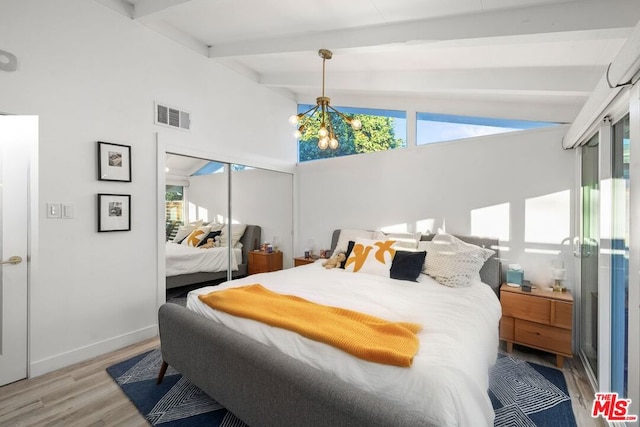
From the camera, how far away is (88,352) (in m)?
2.58

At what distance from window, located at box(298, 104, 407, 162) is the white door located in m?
2.73

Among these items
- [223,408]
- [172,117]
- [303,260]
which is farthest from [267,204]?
[223,408]

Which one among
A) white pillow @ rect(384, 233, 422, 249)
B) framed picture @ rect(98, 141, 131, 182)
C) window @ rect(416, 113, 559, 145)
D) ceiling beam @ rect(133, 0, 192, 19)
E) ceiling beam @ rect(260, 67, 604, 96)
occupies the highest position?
ceiling beam @ rect(133, 0, 192, 19)

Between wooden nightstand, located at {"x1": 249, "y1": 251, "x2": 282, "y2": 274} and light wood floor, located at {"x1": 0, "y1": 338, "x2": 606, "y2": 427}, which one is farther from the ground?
wooden nightstand, located at {"x1": 249, "y1": 251, "x2": 282, "y2": 274}

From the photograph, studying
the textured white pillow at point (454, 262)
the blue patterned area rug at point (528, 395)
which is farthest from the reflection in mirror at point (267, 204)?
the blue patterned area rug at point (528, 395)

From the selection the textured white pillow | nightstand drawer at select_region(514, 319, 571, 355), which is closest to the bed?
the textured white pillow

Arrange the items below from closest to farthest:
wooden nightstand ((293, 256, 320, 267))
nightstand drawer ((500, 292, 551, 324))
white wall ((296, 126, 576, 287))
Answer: nightstand drawer ((500, 292, 551, 324)) → white wall ((296, 126, 576, 287)) → wooden nightstand ((293, 256, 320, 267))

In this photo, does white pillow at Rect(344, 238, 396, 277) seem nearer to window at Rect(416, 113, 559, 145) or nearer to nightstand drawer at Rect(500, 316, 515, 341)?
nightstand drawer at Rect(500, 316, 515, 341)

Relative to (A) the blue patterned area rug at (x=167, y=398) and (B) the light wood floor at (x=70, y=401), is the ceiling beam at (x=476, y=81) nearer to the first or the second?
(A) the blue patterned area rug at (x=167, y=398)

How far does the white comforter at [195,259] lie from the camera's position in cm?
319

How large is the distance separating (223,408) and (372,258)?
1.80 meters

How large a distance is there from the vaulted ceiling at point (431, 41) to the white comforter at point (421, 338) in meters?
1.85

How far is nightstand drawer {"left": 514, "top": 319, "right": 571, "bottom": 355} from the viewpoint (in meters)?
2.46

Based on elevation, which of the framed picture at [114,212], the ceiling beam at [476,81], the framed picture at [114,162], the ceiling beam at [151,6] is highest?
the ceiling beam at [151,6]
